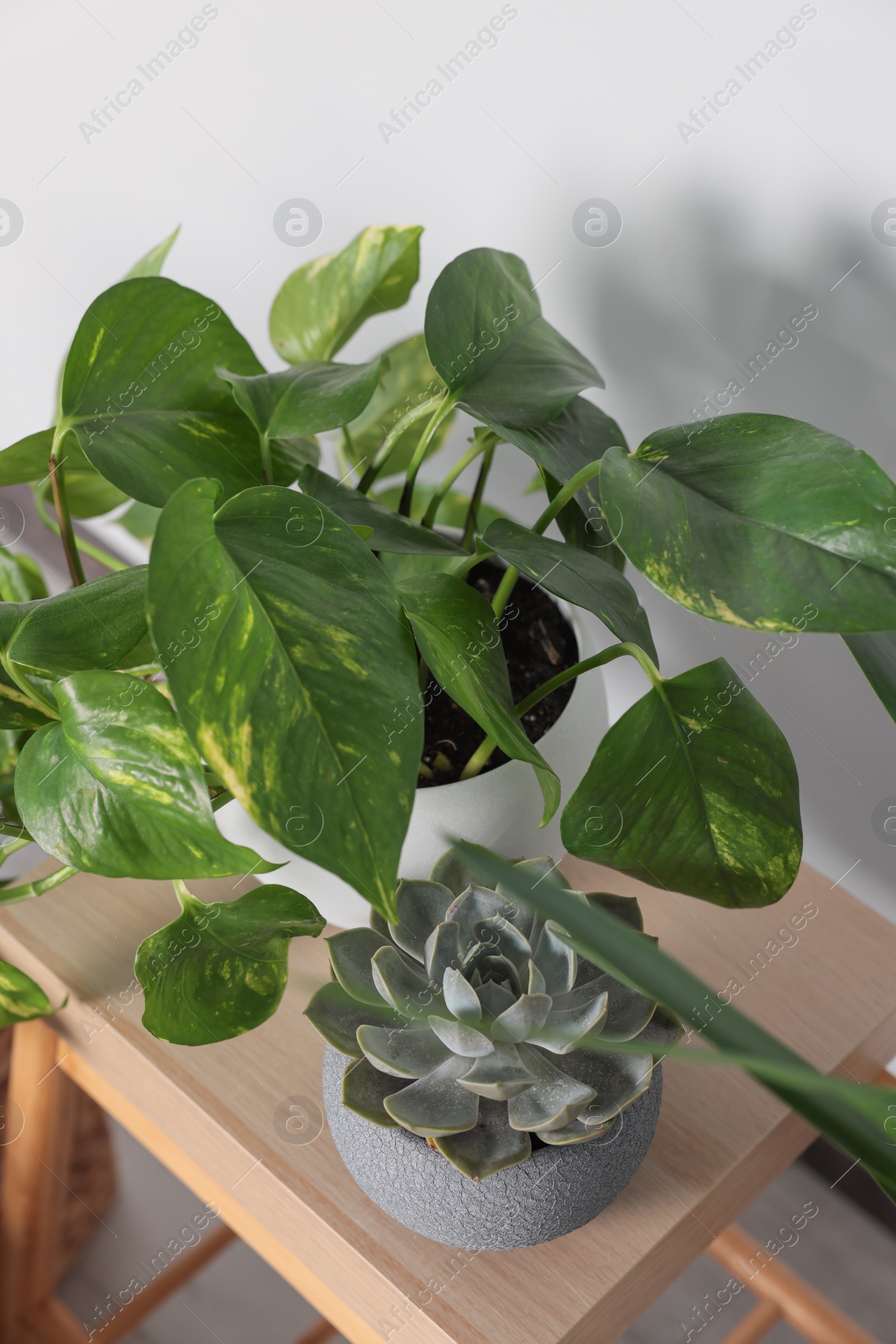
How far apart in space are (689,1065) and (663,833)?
0.28 metres

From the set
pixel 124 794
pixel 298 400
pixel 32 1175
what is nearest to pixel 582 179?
pixel 298 400

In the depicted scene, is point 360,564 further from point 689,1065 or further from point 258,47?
point 258,47

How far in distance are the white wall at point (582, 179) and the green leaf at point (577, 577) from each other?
10.8 inches

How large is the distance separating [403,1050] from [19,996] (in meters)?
0.30

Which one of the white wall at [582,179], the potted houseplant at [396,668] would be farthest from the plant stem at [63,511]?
the white wall at [582,179]

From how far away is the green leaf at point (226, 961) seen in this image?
548 millimetres

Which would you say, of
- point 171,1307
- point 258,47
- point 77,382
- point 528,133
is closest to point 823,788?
point 528,133

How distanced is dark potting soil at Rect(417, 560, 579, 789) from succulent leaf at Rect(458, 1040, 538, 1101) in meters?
0.18

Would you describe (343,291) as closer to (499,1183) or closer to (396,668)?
(396,668)

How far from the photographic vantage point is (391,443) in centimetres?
65

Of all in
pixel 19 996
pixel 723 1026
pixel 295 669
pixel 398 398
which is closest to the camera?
pixel 723 1026

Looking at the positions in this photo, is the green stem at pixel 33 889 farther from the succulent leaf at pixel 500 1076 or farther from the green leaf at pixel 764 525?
the green leaf at pixel 764 525

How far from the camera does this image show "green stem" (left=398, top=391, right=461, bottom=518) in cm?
58

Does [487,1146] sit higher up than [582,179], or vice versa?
[582,179]
